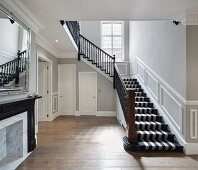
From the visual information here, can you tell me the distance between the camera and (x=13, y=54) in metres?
3.07

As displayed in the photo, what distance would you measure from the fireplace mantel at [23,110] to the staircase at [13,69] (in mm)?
305

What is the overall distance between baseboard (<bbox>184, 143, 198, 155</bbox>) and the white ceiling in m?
2.56

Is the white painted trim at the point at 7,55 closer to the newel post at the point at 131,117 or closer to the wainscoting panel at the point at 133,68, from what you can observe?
the newel post at the point at 131,117

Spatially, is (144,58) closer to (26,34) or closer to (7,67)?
(26,34)

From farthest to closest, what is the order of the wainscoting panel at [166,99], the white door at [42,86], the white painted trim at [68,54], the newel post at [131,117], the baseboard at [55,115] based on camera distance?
the white painted trim at [68,54] → the baseboard at [55,115] → the white door at [42,86] → the newel post at [131,117] → the wainscoting panel at [166,99]

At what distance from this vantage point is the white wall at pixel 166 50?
3.92 m

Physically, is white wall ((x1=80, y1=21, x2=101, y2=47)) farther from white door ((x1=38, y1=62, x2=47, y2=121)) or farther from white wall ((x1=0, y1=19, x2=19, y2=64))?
white wall ((x1=0, y1=19, x2=19, y2=64))

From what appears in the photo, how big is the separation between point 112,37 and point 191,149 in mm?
7023

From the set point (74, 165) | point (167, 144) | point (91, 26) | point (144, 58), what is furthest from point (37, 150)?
point (91, 26)

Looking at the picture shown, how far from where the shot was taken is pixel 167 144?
3.92m

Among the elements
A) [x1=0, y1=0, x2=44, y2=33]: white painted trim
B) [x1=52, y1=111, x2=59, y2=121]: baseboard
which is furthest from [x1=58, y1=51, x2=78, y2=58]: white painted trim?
[x1=0, y1=0, x2=44, y2=33]: white painted trim

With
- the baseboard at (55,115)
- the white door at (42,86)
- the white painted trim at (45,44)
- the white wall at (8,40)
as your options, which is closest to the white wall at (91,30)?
the white painted trim at (45,44)

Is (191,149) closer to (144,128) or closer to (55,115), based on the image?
(144,128)

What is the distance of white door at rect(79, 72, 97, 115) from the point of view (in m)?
8.33
